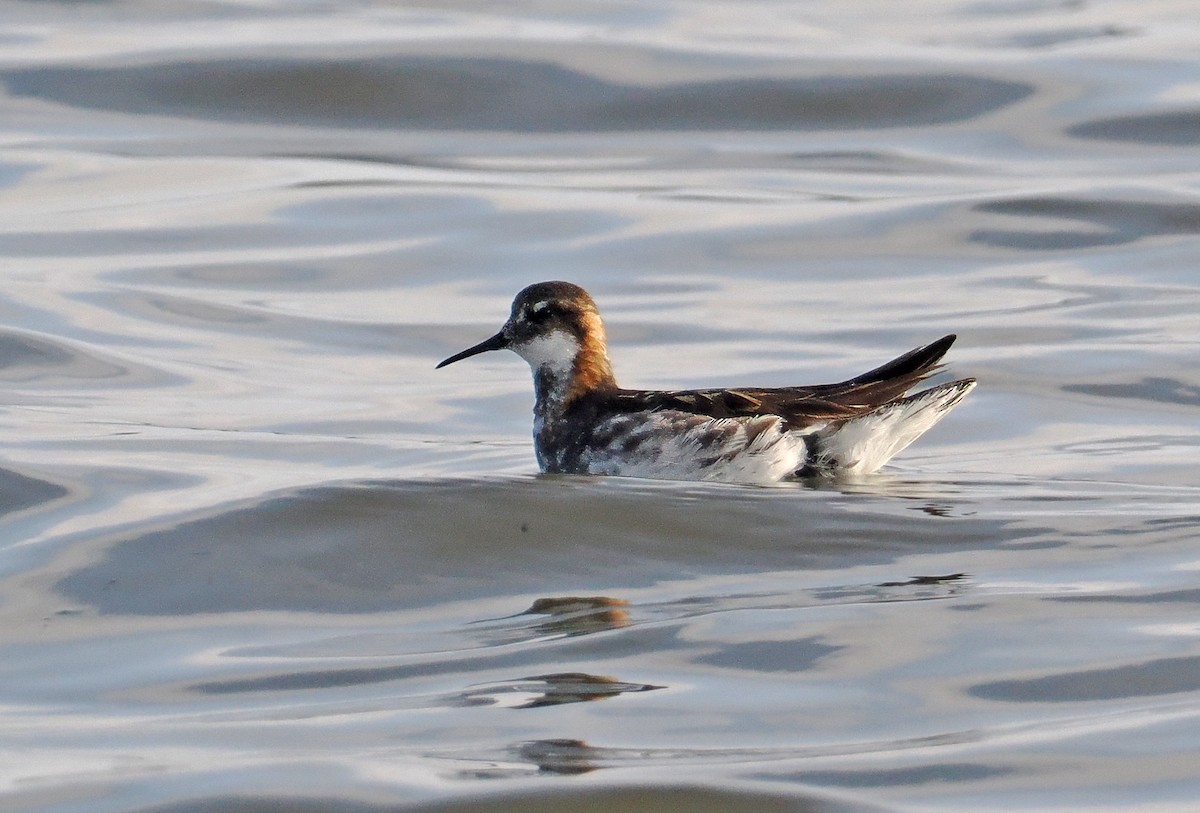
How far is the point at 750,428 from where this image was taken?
9578 millimetres

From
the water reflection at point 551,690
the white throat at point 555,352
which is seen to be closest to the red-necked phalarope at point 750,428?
the white throat at point 555,352

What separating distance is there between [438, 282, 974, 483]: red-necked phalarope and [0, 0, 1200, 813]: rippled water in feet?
1.31

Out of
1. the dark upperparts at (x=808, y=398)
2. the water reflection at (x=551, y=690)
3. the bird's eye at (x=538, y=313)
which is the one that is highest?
the bird's eye at (x=538, y=313)

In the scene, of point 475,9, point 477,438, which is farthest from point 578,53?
point 477,438

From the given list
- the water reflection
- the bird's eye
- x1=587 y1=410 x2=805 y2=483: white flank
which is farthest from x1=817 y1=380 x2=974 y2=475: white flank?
the water reflection

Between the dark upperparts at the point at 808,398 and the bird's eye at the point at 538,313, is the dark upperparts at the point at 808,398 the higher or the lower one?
the lower one

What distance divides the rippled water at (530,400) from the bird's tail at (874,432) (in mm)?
398

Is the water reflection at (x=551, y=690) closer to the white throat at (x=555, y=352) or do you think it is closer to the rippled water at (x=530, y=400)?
the rippled water at (x=530, y=400)

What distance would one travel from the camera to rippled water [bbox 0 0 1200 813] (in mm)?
5871

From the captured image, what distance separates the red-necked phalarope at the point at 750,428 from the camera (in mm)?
9609

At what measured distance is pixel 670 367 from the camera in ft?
43.6

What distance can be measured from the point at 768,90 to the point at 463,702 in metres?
14.6

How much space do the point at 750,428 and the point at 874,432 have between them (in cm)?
65

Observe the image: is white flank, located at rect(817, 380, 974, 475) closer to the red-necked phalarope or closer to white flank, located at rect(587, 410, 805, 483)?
the red-necked phalarope
